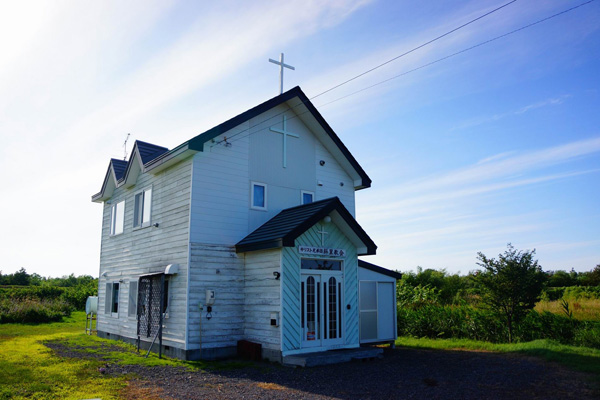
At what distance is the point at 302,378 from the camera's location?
1007 cm

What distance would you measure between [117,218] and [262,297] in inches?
339

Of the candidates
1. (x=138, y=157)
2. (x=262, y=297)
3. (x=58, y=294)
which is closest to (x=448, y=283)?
(x=262, y=297)

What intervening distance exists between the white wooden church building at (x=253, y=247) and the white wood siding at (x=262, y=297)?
3 centimetres

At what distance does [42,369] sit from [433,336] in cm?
1322

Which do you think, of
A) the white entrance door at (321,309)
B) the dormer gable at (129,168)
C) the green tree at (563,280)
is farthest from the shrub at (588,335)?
the green tree at (563,280)

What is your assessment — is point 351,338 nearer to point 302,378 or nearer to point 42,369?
point 302,378

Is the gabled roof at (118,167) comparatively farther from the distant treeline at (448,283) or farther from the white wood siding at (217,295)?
the distant treeline at (448,283)

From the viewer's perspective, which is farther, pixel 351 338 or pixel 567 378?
pixel 351 338

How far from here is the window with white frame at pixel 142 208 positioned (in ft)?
50.9

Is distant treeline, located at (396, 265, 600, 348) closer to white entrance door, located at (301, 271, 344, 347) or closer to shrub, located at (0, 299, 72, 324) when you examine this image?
white entrance door, located at (301, 271, 344, 347)

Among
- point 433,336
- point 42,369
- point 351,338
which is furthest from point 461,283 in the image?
point 42,369

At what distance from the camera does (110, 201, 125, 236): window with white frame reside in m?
17.9

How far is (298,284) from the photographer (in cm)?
1236

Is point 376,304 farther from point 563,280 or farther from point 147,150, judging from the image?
point 563,280
